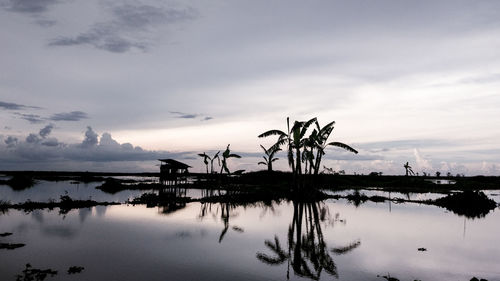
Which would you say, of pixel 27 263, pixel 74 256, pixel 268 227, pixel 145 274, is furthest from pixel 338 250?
pixel 27 263

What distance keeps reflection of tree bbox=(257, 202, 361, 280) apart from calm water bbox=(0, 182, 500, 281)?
0.04 metres

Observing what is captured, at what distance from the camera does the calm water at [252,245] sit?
1130cm

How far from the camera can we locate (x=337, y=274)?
11.2m

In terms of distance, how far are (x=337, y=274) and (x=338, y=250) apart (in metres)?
3.11

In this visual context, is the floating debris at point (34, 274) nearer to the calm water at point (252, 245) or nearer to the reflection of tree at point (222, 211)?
the calm water at point (252, 245)

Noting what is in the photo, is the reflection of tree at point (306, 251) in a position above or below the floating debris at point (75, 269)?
below

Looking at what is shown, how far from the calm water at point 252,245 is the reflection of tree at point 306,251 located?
4cm

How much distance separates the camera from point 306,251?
46.1 ft

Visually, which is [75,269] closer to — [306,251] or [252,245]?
[252,245]

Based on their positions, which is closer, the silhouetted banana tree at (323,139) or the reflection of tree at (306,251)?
the reflection of tree at (306,251)

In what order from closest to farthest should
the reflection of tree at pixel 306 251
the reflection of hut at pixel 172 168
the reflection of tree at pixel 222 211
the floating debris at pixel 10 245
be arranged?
the reflection of tree at pixel 306 251 → the floating debris at pixel 10 245 → the reflection of tree at pixel 222 211 → the reflection of hut at pixel 172 168

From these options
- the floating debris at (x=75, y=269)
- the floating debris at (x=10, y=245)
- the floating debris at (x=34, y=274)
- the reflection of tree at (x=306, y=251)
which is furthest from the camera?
the floating debris at (x=10, y=245)

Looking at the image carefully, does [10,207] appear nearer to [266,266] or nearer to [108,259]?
[108,259]

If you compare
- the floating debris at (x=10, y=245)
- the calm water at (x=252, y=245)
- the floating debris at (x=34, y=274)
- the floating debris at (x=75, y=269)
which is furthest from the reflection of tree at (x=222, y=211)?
the floating debris at (x=10, y=245)
